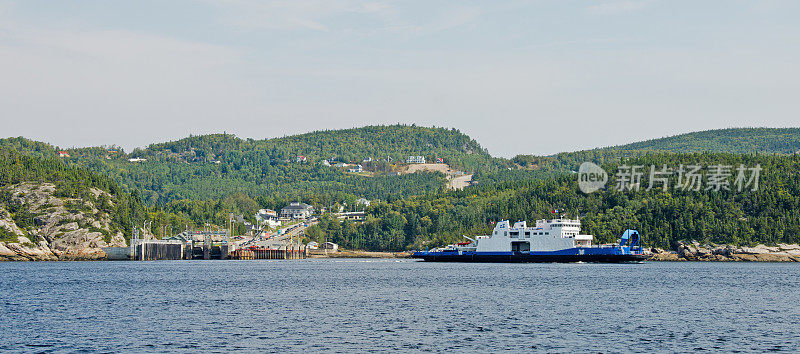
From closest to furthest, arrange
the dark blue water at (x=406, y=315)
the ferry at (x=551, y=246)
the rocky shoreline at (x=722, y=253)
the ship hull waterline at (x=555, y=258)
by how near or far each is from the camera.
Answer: the dark blue water at (x=406, y=315) → the ship hull waterline at (x=555, y=258) → the ferry at (x=551, y=246) → the rocky shoreline at (x=722, y=253)

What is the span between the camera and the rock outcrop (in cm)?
15850

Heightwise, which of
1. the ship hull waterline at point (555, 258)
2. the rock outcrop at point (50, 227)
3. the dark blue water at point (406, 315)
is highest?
the rock outcrop at point (50, 227)

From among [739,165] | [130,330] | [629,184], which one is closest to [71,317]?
[130,330]

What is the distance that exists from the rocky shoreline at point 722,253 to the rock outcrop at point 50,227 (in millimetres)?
114989

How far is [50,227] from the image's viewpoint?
166125 millimetres

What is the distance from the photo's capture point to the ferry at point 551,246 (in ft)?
450

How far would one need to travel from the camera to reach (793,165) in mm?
186000

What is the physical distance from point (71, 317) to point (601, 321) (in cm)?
3672

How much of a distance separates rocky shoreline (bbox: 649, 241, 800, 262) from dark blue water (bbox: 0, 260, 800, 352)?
226 ft

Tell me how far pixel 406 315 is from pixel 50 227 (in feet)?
427

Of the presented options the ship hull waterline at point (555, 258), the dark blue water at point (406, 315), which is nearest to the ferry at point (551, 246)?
the ship hull waterline at point (555, 258)

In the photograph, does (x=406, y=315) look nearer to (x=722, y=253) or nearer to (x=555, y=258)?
(x=555, y=258)

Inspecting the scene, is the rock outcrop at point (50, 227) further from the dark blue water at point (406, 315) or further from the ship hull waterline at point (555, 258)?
the ship hull waterline at point (555, 258)

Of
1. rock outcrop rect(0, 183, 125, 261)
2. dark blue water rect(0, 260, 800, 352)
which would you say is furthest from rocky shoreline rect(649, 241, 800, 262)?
rock outcrop rect(0, 183, 125, 261)
